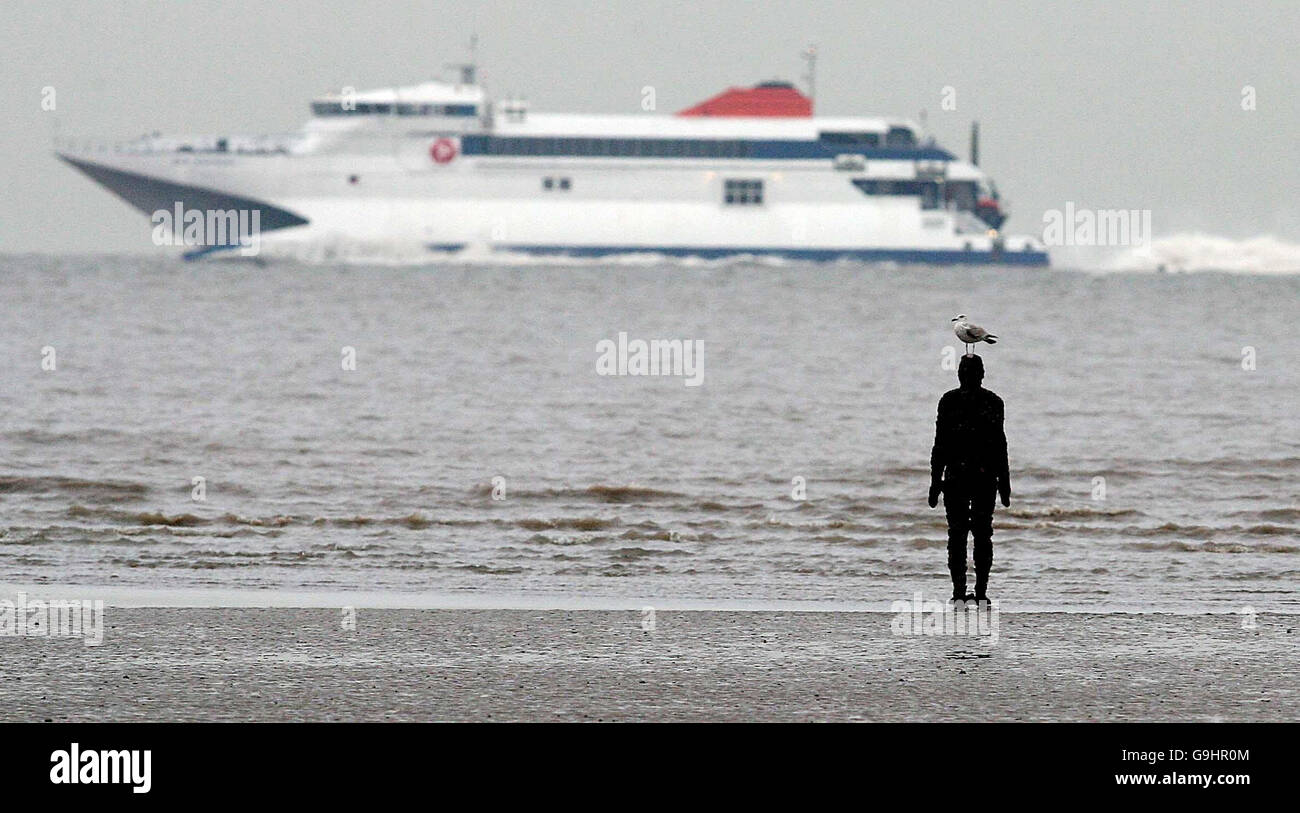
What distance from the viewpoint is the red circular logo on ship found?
3634 inches

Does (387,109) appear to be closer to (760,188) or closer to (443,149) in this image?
(443,149)

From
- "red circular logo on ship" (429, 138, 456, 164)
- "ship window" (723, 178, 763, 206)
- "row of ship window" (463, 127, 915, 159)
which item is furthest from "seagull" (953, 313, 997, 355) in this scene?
"ship window" (723, 178, 763, 206)

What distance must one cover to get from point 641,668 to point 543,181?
3416 inches

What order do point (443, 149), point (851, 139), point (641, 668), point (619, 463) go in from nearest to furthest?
1. point (641, 668)
2. point (619, 463)
3. point (443, 149)
4. point (851, 139)

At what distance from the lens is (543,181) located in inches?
3659

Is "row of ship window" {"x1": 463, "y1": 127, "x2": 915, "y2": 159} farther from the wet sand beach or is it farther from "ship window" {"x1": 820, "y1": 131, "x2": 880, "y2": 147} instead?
the wet sand beach

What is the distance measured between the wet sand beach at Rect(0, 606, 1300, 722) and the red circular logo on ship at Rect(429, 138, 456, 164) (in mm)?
85141

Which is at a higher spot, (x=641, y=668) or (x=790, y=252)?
(x=790, y=252)

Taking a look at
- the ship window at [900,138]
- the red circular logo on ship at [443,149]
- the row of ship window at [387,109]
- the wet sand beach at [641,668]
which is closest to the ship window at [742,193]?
the ship window at [900,138]

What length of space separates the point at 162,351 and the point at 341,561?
24.6m

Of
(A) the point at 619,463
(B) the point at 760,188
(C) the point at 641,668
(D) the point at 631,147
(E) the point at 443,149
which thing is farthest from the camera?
(B) the point at 760,188

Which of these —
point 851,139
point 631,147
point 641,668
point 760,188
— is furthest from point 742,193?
point 641,668
